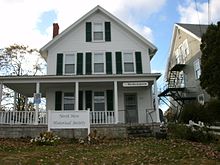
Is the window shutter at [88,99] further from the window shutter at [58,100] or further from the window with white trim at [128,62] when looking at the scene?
the window with white trim at [128,62]

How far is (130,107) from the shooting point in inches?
748

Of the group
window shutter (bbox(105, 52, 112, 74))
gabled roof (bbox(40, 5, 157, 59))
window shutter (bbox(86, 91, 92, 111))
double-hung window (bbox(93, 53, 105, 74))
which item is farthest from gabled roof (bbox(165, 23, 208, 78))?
window shutter (bbox(86, 91, 92, 111))

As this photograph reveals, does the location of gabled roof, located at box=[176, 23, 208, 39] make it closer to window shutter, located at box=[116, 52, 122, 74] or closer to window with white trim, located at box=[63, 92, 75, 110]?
window shutter, located at box=[116, 52, 122, 74]

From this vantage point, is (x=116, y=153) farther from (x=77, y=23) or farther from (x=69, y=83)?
(x=77, y=23)

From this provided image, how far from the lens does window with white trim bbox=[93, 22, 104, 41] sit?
20219mm

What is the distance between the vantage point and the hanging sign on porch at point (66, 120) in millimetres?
14070

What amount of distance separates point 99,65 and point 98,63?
16 centimetres

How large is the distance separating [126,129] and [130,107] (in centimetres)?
347

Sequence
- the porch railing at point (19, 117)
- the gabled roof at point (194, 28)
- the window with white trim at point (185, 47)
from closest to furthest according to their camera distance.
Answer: the porch railing at point (19, 117) < the gabled roof at point (194, 28) < the window with white trim at point (185, 47)

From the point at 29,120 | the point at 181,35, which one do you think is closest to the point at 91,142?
the point at 29,120

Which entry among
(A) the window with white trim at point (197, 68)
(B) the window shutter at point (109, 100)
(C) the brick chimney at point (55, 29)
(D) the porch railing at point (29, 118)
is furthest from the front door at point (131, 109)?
(C) the brick chimney at point (55, 29)

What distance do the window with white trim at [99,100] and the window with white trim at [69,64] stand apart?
2.27 m

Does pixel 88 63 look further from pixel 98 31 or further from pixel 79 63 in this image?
pixel 98 31

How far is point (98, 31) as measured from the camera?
66.8 feet
